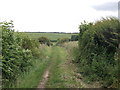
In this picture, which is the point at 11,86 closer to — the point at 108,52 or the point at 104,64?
the point at 104,64

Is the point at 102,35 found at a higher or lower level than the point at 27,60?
higher

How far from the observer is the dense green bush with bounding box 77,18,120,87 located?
1370 cm

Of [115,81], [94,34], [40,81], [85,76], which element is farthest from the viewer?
[94,34]

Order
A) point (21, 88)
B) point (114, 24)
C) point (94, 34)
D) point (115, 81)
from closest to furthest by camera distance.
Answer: point (21, 88), point (115, 81), point (114, 24), point (94, 34)

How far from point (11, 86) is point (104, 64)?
636 centimetres

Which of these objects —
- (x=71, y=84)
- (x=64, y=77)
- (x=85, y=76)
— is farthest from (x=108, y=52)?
(x=71, y=84)

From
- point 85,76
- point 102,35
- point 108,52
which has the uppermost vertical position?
point 102,35

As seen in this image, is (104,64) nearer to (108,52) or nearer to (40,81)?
(108,52)

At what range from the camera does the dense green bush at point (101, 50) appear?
44.9 ft

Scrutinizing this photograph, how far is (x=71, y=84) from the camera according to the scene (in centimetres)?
1162

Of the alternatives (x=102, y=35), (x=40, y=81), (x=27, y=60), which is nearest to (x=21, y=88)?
(x=40, y=81)

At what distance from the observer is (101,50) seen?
639 inches

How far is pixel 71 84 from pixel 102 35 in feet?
18.3

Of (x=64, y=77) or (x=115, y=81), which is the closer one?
(x=115, y=81)
